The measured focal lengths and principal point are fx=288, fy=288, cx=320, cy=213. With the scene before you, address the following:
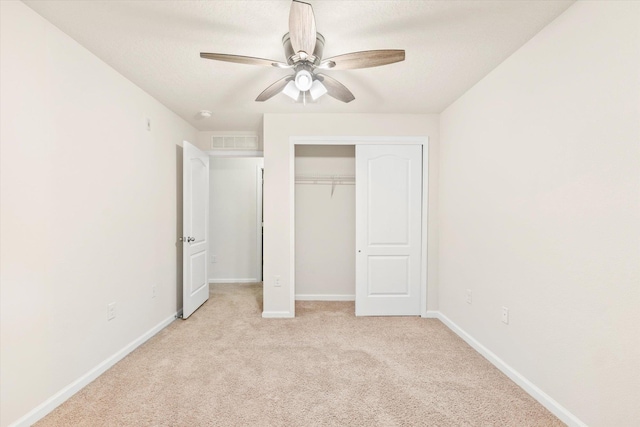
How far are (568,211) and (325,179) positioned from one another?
111 inches

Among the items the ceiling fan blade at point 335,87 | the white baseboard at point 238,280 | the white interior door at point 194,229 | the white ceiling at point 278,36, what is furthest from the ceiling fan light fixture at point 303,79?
the white baseboard at point 238,280

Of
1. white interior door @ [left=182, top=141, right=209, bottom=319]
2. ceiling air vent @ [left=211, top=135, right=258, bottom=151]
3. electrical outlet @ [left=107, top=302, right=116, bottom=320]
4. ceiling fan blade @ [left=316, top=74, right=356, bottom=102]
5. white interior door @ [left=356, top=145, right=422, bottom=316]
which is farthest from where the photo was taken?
ceiling air vent @ [left=211, top=135, right=258, bottom=151]

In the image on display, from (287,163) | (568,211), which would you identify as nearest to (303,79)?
(287,163)

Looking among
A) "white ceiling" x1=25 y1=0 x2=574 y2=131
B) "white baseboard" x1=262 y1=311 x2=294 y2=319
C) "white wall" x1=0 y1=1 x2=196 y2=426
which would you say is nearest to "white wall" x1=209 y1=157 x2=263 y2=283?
"white baseboard" x1=262 y1=311 x2=294 y2=319

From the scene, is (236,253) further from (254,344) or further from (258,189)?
(254,344)

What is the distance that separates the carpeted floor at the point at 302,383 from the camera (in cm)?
171

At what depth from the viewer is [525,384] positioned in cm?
195

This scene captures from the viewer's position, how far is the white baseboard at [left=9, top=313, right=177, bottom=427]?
163 centimetres

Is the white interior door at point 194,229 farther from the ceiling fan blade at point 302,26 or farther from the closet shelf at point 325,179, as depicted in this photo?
the ceiling fan blade at point 302,26

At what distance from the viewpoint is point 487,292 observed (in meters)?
2.43

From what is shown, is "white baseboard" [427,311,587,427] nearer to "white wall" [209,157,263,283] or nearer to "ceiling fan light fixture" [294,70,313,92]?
"ceiling fan light fixture" [294,70,313,92]

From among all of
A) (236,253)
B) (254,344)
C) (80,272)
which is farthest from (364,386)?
(236,253)

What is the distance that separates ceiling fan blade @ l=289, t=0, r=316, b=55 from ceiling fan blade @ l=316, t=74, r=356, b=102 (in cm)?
37

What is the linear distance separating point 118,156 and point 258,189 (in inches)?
108
